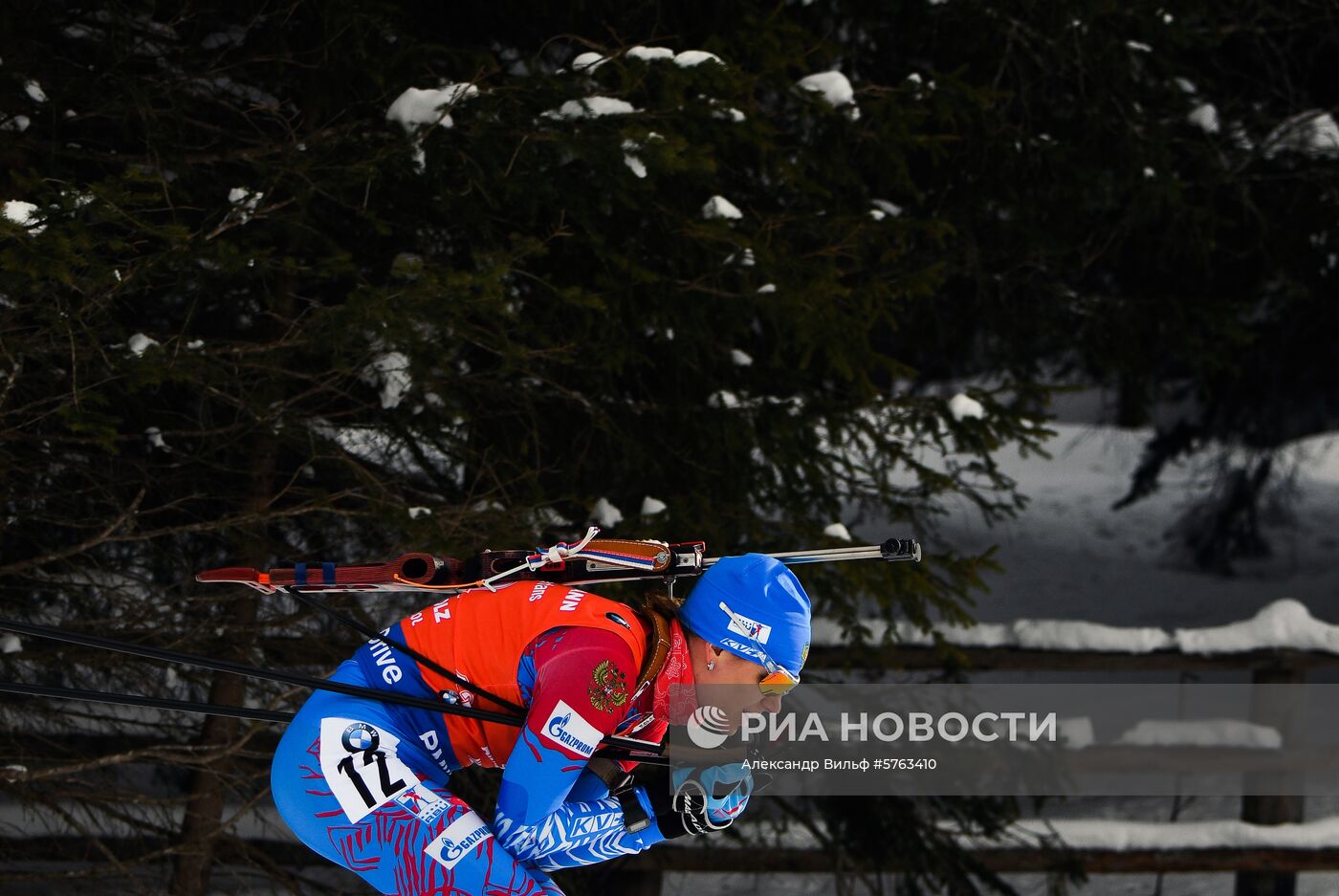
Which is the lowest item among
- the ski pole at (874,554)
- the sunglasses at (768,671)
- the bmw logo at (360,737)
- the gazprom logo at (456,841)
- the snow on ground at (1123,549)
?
the gazprom logo at (456,841)

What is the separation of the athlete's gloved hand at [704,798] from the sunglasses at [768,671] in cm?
19

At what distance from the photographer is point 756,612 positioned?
2.88 m

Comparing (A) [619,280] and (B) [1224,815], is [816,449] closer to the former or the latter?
(A) [619,280]

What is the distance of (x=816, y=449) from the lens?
18.8ft

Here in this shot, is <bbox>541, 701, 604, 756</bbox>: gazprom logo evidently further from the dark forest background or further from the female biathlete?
the dark forest background

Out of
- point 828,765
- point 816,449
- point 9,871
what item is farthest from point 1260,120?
point 9,871

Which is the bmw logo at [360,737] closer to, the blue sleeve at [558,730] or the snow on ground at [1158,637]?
the blue sleeve at [558,730]

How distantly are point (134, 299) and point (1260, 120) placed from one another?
5.87 meters

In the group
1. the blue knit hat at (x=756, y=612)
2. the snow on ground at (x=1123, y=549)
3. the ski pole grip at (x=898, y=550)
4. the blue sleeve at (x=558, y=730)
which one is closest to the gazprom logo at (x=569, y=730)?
the blue sleeve at (x=558, y=730)

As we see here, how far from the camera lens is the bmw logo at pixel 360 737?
9.52 ft

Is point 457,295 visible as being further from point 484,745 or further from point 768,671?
point 768,671

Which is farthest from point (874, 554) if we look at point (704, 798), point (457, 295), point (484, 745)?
point (457, 295)

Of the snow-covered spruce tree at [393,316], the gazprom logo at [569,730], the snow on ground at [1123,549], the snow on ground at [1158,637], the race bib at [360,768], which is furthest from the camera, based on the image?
the snow on ground at [1123,549]

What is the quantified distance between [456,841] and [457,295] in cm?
193
